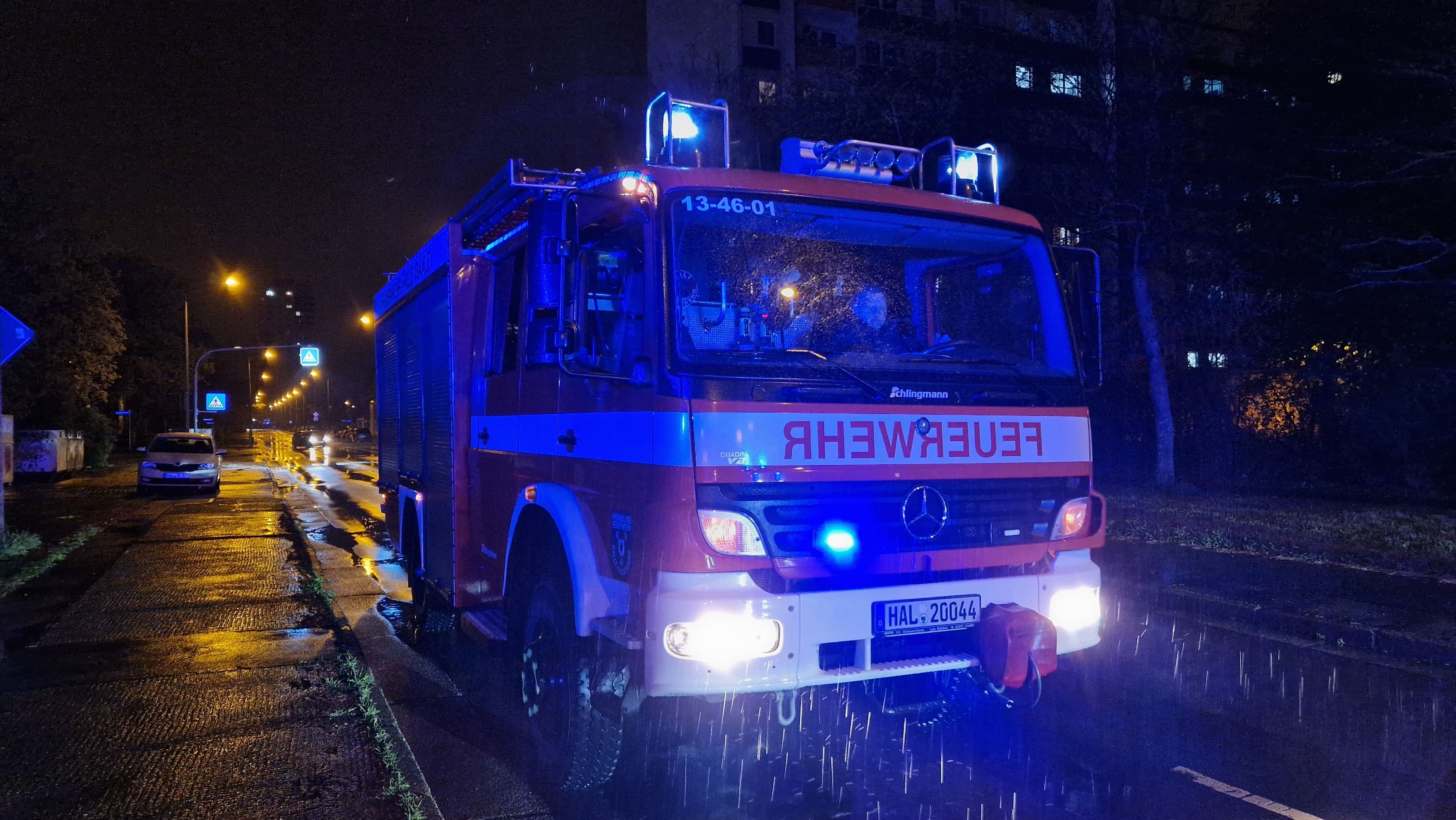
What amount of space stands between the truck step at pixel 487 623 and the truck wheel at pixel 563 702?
34 cm

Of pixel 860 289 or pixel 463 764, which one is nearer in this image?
pixel 860 289

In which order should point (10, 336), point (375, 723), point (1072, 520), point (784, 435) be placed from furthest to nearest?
point (10, 336), point (375, 723), point (1072, 520), point (784, 435)

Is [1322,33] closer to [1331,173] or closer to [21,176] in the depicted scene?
[1331,173]

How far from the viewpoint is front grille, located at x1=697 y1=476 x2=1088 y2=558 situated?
374 centimetres

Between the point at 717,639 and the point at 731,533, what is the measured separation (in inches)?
15.6

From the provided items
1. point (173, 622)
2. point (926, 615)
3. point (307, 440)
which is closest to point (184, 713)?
point (173, 622)

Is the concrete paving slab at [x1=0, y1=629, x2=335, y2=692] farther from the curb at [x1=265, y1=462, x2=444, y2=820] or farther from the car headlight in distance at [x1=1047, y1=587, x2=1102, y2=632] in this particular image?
the car headlight in distance at [x1=1047, y1=587, x2=1102, y2=632]

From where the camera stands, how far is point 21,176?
92.9ft

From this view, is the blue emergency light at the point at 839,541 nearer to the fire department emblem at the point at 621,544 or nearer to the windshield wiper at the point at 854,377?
the windshield wiper at the point at 854,377

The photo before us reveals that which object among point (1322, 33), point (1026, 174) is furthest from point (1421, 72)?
point (1026, 174)

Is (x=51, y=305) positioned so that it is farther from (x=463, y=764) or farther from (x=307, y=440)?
(x=307, y=440)

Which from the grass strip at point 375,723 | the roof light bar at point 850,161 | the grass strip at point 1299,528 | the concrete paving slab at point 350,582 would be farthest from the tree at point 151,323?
the roof light bar at point 850,161

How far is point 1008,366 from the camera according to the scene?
4.51 m

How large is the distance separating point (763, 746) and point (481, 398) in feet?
8.60
